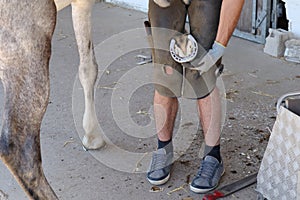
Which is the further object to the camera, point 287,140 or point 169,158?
point 169,158

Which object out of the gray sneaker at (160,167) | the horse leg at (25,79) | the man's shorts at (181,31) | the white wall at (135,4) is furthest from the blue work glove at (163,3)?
the white wall at (135,4)

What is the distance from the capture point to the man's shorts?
9.74 ft

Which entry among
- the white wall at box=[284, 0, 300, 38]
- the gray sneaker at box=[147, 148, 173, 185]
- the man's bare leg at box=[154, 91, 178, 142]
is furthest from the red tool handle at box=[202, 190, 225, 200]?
the white wall at box=[284, 0, 300, 38]

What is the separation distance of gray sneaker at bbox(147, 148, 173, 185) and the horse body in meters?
0.88

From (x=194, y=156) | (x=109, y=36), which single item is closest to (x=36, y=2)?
(x=194, y=156)

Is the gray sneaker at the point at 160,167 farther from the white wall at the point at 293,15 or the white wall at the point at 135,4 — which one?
the white wall at the point at 135,4

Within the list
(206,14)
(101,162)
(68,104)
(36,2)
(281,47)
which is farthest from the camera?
(281,47)

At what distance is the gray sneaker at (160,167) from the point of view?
321 cm

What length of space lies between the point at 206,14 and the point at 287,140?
31.0 inches

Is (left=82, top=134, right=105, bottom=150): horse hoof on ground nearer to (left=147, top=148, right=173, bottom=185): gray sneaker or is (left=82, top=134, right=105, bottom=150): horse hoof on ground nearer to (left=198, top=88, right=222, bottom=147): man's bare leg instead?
(left=147, top=148, right=173, bottom=185): gray sneaker

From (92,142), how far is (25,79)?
1.44 metres

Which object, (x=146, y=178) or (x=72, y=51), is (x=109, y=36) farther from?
(x=146, y=178)

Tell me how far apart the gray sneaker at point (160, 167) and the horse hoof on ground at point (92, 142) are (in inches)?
17.2

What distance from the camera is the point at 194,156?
3480mm
